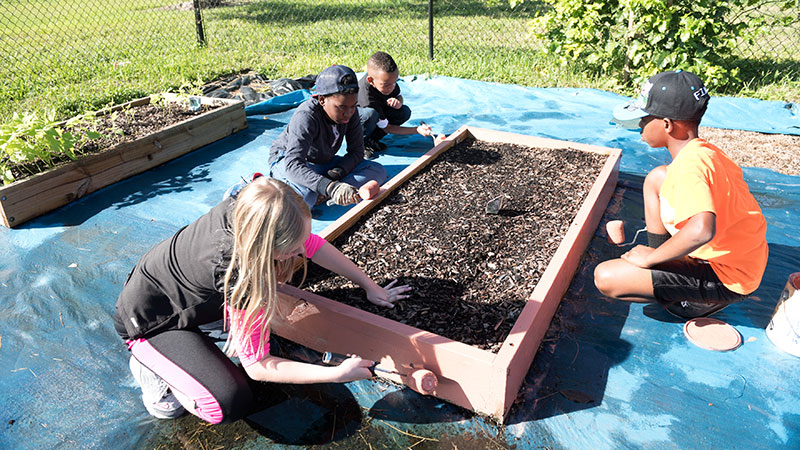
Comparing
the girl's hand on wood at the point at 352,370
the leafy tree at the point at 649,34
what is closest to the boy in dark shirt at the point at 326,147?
the girl's hand on wood at the point at 352,370

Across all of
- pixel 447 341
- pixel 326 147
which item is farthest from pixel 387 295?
pixel 326 147

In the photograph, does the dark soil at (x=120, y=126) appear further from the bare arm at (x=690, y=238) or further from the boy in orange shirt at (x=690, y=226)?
the bare arm at (x=690, y=238)

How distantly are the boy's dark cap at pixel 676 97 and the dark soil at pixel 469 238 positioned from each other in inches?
31.6

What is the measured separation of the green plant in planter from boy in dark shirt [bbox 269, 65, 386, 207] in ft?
4.37

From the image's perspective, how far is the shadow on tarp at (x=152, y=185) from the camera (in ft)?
10.5

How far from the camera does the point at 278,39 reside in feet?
26.6

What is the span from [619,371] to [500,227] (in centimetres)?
96

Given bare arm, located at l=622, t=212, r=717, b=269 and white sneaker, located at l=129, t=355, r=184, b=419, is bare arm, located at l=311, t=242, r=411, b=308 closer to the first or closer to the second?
white sneaker, located at l=129, t=355, r=184, b=419

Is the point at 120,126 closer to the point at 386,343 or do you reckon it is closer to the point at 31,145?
the point at 31,145

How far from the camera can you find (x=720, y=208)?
194cm

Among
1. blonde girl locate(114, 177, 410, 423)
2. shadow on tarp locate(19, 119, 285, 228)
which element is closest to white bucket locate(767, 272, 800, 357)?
blonde girl locate(114, 177, 410, 423)

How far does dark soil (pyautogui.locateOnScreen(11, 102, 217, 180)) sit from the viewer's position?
338 centimetres

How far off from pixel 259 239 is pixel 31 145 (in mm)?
2558

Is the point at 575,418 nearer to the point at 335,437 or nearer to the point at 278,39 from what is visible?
the point at 335,437
